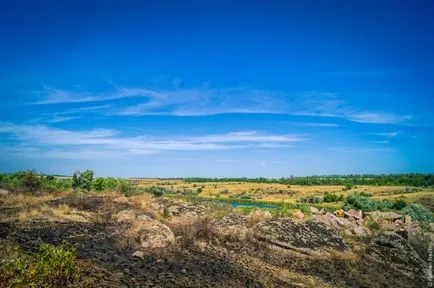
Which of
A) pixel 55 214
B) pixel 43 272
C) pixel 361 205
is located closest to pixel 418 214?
pixel 361 205

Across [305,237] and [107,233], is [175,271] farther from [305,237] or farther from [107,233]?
[305,237]

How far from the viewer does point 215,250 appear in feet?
46.1

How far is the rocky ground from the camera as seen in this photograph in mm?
10734

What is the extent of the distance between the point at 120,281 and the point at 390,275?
11.0 meters

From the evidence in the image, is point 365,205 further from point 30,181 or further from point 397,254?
point 30,181

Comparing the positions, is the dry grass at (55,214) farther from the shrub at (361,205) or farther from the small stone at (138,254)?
the shrub at (361,205)

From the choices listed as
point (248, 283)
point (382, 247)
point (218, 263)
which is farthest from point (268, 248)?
point (382, 247)

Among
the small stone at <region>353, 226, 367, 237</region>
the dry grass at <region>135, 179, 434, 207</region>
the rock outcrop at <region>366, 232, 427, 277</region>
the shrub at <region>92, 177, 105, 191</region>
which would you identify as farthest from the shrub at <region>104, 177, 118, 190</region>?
the dry grass at <region>135, 179, 434, 207</region>

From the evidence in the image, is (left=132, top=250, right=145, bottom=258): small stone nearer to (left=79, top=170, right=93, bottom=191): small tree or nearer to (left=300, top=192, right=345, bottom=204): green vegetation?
(left=79, top=170, right=93, bottom=191): small tree

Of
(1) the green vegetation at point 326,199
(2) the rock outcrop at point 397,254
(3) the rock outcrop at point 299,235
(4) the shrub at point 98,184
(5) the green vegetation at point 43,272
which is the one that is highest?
(4) the shrub at point 98,184

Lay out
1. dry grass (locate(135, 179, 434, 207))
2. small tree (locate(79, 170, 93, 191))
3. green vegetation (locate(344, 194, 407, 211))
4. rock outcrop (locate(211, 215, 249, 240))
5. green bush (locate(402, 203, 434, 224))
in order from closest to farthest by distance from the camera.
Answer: rock outcrop (locate(211, 215, 249, 240))
green bush (locate(402, 203, 434, 224))
small tree (locate(79, 170, 93, 191))
green vegetation (locate(344, 194, 407, 211))
dry grass (locate(135, 179, 434, 207))

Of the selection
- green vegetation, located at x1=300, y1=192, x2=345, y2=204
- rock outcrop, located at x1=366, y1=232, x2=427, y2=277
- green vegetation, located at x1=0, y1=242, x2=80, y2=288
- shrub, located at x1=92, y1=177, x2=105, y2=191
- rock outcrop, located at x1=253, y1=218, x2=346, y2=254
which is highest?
shrub, located at x1=92, y1=177, x2=105, y2=191

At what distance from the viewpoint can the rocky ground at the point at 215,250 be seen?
10734 mm

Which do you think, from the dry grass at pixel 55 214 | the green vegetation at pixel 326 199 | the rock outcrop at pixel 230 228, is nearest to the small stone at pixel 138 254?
the rock outcrop at pixel 230 228
